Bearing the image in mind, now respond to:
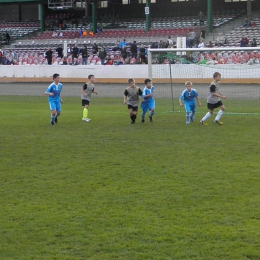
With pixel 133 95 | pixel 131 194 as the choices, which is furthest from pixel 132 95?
pixel 131 194

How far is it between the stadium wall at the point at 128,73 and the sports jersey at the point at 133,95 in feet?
19.8

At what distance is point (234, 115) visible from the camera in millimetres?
19781

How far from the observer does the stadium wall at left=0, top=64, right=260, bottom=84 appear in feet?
76.8

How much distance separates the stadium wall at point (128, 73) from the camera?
76.8ft

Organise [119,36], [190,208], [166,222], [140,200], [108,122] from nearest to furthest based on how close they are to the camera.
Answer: [166,222] → [190,208] → [140,200] → [108,122] → [119,36]

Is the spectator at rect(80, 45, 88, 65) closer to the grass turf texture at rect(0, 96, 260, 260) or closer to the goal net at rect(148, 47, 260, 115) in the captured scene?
the goal net at rect(148, 47, 260, 115)

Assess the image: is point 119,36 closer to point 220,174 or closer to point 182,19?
point 182,19

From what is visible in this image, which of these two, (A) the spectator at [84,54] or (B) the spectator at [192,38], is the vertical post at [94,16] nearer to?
(B) the spectator at [192,38]

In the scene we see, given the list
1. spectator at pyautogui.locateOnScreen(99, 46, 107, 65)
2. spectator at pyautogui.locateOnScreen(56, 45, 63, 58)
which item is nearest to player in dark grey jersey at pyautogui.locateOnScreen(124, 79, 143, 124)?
spectator at pyautogui.locateOnScreen(99, 46, 107, 65)

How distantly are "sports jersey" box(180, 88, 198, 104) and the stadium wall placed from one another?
20.1 feet

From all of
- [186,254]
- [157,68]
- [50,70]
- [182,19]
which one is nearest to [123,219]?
[186,254]

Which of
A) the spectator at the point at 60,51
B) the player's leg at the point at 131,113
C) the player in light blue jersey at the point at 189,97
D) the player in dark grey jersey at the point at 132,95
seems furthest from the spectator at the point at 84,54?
the player in light blue jersey at the point at 189,97

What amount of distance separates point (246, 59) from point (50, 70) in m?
16.6

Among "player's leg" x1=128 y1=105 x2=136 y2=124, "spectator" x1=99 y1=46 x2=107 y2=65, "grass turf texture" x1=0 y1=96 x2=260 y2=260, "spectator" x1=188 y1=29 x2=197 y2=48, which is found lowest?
"grass turf texture" x1=0 y1=96 x2=260 y2=260
